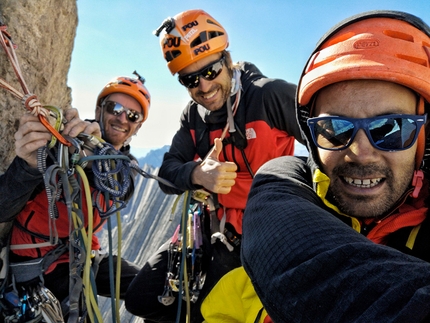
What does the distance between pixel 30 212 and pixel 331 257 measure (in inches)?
98.6

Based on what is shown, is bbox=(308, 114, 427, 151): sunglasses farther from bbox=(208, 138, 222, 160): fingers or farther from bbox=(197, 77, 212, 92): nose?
bbox=(197, 77, 212, 92): nose

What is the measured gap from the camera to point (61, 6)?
3.37m

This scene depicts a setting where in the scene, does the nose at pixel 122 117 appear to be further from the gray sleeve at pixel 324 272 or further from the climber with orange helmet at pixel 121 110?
the gray sleeve at pixel 324 272

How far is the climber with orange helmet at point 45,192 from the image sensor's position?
1.83 metres

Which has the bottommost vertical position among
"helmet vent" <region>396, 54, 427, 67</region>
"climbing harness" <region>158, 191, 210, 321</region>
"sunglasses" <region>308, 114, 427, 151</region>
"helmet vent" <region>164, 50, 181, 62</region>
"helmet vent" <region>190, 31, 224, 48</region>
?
"climbing harness" <region>158, 191, 210, 321</region>

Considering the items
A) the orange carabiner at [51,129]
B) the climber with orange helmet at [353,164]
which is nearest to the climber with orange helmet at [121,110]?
the orange carabiner at [51,129]

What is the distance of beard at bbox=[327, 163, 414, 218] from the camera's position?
1.35 m

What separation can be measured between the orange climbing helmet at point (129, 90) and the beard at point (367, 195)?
9.12ft

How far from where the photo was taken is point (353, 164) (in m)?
1.36

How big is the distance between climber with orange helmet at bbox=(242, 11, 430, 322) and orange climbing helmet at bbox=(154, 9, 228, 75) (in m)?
1.85

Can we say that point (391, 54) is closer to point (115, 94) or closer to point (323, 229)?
point (323, 229)

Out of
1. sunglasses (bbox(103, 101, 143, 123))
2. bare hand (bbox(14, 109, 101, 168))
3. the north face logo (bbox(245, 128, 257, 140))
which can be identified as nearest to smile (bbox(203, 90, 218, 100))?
the north face logo (bbox(245, 128, 257, 140))

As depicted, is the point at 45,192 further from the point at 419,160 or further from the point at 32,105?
the point at 419,160

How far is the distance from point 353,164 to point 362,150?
0.07 meters
